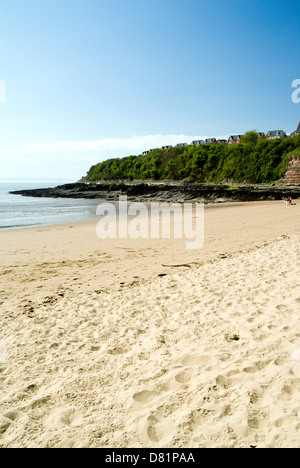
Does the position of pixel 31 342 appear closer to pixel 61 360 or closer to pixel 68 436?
pixel 61 360

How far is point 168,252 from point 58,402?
651 cm

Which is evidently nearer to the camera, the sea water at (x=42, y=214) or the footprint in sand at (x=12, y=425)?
the footprint in sand at (x=12, y=425)

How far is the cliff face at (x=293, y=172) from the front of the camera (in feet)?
159

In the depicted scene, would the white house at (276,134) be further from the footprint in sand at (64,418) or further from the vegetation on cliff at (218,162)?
the footprint in sand at (64,418)

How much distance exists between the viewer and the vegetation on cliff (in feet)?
190

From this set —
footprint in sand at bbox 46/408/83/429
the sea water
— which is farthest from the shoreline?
the sea water

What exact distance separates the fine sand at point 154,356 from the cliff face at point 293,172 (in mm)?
47496

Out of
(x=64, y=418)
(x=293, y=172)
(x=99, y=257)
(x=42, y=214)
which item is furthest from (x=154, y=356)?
(x=293, y=172)

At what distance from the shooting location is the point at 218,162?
7444 centimetres

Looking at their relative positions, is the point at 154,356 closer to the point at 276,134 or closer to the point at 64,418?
the point at 64,418

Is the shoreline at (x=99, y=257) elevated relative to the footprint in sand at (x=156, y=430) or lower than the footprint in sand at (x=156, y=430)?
elevated

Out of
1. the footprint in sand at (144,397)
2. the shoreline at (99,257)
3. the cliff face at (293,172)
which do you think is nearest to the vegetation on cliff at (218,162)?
the cliff face at (293,172)

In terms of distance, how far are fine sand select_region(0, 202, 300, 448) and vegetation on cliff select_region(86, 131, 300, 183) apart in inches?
2184
